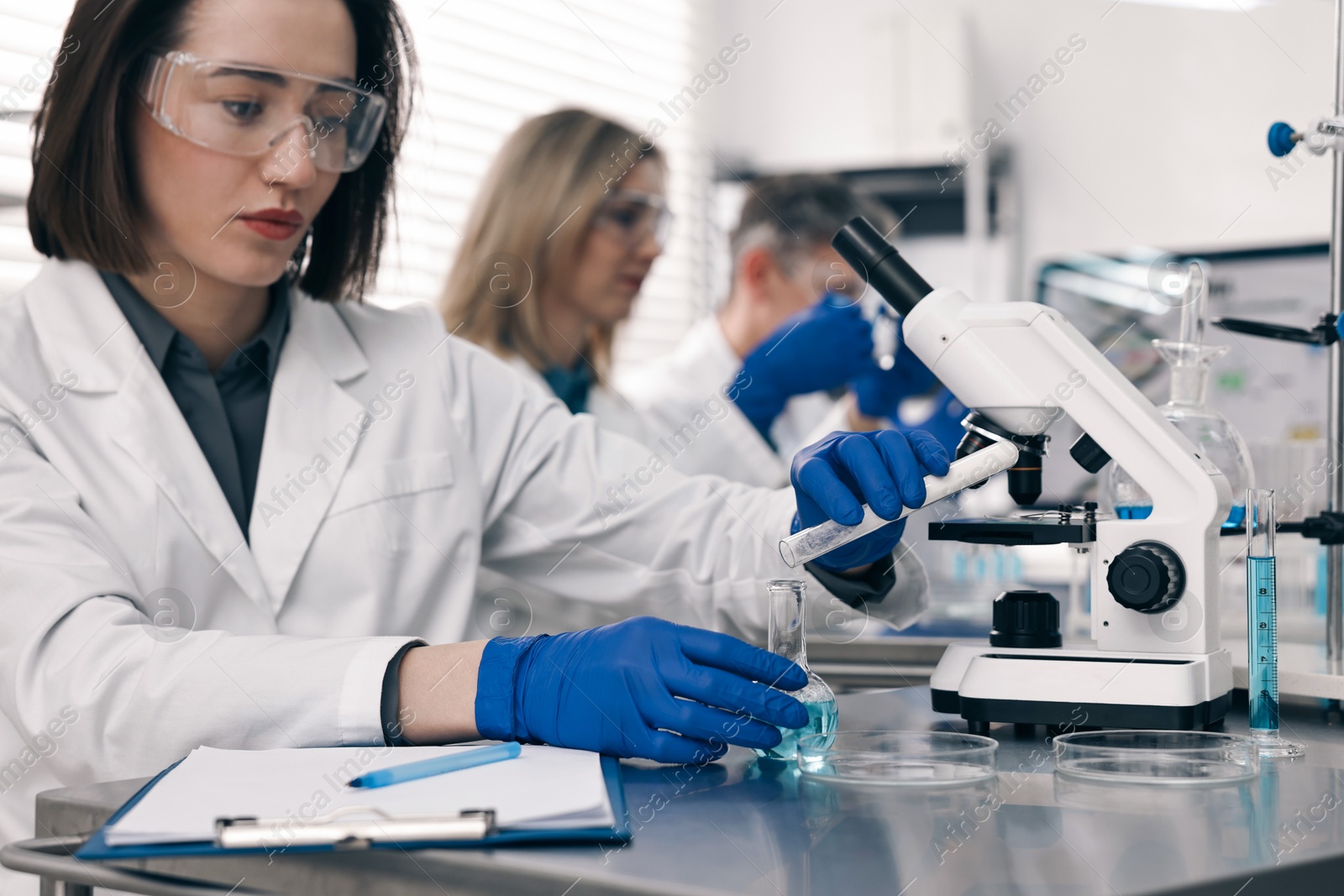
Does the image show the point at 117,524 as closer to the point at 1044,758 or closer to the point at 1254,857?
the point at 1044,758

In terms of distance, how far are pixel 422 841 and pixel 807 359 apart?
205 centimetres

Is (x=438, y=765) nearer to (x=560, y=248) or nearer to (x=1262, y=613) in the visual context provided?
(x=1262, y=613)

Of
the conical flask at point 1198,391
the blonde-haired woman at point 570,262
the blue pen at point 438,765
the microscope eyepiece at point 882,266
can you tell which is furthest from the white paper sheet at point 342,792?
the blonde-haired woman at point 570,262

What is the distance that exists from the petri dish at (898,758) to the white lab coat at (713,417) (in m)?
1.65

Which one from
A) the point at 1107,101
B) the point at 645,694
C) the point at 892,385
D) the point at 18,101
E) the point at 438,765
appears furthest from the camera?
the point at 1107,101

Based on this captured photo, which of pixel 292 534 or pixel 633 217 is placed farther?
pixel 633 217

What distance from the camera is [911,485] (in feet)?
3.57

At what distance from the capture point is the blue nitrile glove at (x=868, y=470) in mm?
1092

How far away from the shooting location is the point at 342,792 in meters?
0.80

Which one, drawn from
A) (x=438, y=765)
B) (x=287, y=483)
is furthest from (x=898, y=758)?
(x=287, y=483)

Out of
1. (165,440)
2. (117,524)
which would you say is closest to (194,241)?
(165,440)

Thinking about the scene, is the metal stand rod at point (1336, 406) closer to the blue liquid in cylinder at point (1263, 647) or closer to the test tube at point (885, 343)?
the blue liquid in cylinder at point (1263, 647)

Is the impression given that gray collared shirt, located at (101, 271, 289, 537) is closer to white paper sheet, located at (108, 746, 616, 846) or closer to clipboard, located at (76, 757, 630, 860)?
white paper sheet, located at (108, 746, 616, 846)

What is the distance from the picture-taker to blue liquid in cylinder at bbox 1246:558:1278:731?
40.8 inches
